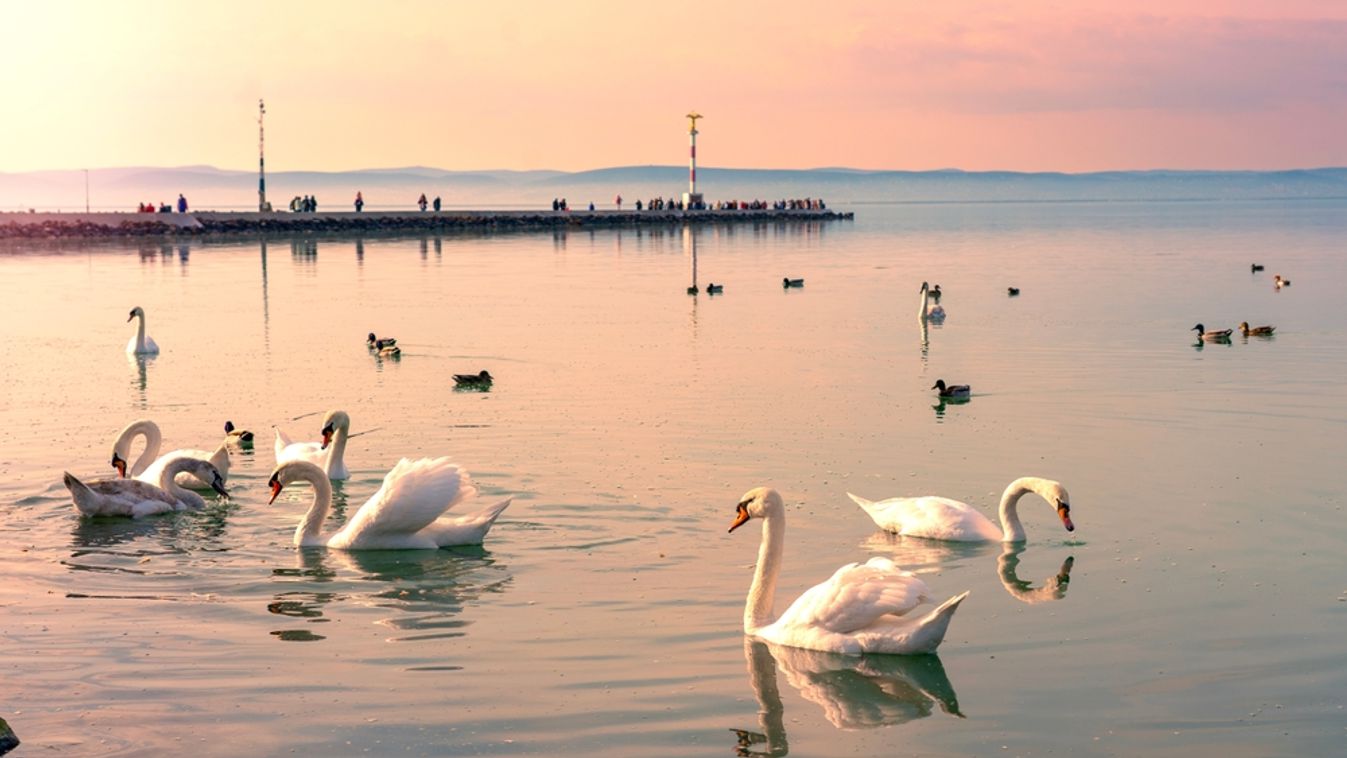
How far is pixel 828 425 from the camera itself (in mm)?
24047

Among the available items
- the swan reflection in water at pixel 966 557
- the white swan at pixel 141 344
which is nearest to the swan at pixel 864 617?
the swan reflection in water at pixel 966 557

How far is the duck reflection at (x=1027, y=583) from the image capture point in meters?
14.6

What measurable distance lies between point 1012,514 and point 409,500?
596 centimetres

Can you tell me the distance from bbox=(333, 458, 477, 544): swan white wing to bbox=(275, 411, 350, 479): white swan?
A: 11.4 feet

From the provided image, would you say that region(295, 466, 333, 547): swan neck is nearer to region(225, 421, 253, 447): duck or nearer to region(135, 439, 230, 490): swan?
region(135, 439, 230, 490): swan

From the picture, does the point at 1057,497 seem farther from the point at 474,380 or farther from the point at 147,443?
the point at 474,380

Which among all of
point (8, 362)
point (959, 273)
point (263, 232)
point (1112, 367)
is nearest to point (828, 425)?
point (1112, 367)

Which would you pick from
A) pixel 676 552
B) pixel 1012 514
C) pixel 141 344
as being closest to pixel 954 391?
pixel 1012 514

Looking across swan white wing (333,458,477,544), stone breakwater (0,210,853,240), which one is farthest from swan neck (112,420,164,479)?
stone breakwater (0,210,853,240)

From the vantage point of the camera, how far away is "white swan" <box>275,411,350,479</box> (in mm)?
19672

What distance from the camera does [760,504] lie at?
13320 mm

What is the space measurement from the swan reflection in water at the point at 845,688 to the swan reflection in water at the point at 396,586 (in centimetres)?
279

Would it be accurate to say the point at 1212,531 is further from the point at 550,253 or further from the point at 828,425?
the point at 550,253

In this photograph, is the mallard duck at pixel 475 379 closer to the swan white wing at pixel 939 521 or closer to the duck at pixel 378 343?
the duck at pixel 378 343
